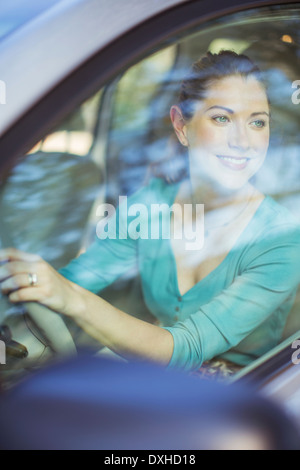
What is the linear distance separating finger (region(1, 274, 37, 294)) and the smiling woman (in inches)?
6.3

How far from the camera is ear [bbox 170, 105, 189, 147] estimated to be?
66.2 inches

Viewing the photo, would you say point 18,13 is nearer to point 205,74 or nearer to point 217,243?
point 205,74

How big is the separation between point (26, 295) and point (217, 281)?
0.49m

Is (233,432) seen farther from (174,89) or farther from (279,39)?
(279,39)

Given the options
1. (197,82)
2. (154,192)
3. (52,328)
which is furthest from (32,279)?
(197,82)

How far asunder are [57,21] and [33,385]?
0.74m

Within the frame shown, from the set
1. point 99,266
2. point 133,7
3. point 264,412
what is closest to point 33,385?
point 264,412

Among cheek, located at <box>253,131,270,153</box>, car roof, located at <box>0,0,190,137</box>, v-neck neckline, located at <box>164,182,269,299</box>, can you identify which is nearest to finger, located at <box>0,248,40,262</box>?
car roof, located at <box>0,0,190,137</box>

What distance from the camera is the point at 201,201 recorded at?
1711mm

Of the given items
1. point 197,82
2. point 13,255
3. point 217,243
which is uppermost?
point 197,82

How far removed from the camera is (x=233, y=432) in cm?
104

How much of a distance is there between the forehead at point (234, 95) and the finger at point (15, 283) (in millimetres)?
642
